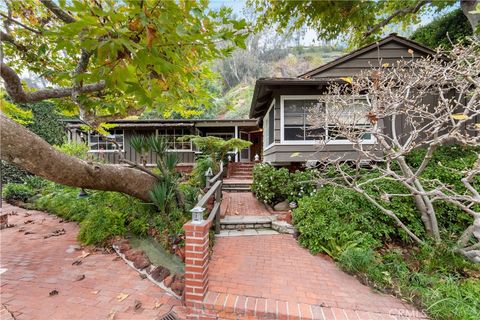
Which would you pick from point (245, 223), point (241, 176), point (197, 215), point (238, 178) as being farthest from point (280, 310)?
→ point (241, 176)

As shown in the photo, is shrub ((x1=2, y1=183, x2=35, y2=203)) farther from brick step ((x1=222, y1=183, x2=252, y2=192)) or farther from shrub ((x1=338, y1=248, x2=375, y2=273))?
shrub ((x1=338, y1=248, x2=375, y2=273))

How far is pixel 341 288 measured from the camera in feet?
9.68

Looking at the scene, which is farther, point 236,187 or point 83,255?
point 236,187

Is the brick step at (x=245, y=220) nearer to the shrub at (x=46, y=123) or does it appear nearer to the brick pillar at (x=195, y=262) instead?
the brick pillar at (x=195, y=262)

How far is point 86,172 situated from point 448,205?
6.36 metres

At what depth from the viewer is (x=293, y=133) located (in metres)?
6.89

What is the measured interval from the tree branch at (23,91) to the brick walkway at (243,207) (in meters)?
3.73

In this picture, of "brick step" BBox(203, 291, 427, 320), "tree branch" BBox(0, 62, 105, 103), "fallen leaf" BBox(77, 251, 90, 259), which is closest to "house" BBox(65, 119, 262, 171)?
"fallen leaf" BBox(77, 251, 90, 259)

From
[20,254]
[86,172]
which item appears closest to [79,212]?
[20,254]

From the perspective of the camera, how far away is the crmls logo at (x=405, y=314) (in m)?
2.47

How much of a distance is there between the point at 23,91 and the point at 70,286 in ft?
9.73

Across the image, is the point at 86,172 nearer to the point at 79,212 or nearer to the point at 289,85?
the point at 79,212

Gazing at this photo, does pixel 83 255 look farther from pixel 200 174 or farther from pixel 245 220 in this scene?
pixel 200 174

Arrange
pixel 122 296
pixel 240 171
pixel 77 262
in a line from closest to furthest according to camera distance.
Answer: pixel 122 296 < pixel 77 262 < pixel 240 171
